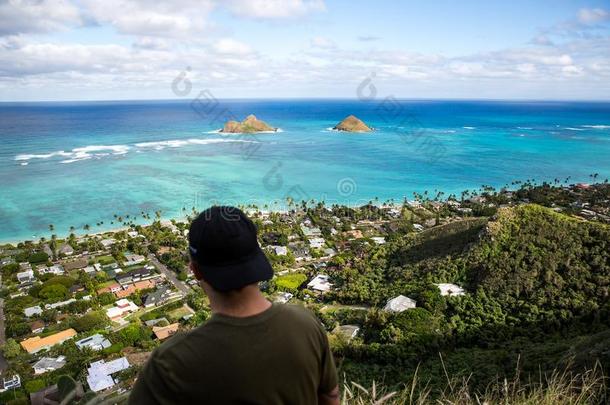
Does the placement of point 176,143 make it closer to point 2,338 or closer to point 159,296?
point 159,296

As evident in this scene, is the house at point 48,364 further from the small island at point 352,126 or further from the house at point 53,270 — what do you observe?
the small island at point 352,126

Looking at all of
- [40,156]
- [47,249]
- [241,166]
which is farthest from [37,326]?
[40,156]

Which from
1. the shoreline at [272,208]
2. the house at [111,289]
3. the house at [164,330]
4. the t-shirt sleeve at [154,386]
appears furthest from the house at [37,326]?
the t-shirt sleeve at [154,386]

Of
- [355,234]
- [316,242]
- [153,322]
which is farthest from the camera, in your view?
[355,234]

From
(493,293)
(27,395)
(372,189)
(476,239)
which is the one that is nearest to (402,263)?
(476,239)

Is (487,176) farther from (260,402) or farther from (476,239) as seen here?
(260,402)
